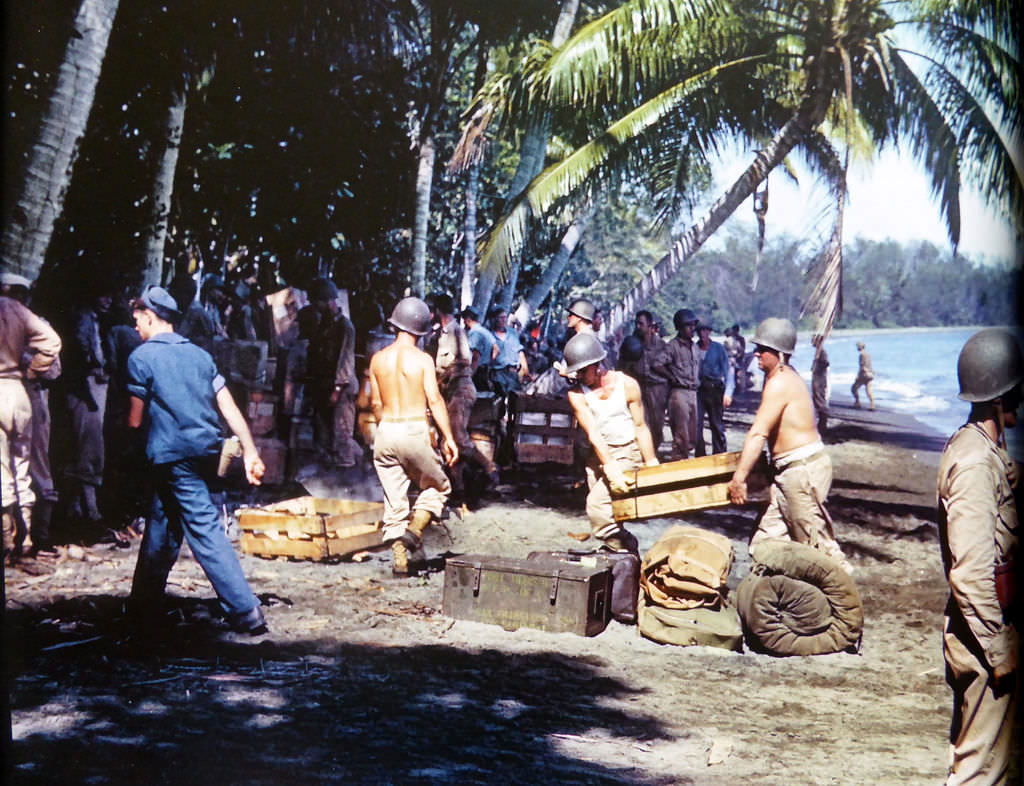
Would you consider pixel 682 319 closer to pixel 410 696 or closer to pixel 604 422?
pixel 604 422

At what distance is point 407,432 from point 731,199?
7900 mm

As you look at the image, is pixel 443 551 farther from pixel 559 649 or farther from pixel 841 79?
pixel 841 79

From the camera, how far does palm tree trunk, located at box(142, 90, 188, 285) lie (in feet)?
37.1

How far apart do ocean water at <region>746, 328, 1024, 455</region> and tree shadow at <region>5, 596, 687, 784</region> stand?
2593 cm

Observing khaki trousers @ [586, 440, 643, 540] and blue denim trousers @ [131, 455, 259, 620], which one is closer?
blue denim trousers @ [131, 455, 259, 620]

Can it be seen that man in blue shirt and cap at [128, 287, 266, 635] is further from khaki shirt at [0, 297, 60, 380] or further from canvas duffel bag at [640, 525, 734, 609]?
canvas duffel bag at [640, 525, 734, 609]

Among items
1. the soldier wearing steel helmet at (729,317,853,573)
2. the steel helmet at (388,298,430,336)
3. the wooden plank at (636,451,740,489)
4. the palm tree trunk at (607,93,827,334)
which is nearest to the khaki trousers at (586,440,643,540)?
the wooden plank at (636,451,740,489)

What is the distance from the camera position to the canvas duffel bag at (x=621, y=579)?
23.7 ft

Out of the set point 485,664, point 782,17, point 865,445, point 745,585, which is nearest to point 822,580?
point 745,585

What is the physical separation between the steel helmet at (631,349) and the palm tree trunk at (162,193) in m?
5.78

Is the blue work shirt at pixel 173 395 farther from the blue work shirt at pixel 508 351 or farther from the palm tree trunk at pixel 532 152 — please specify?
the palm tree trunk at pixel 532 152

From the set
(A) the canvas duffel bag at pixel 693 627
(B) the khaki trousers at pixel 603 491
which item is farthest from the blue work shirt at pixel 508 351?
(A) the canvas duffel bag at pixel 693 627

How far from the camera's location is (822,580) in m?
6.67

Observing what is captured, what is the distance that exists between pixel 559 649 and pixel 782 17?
36.5ft
